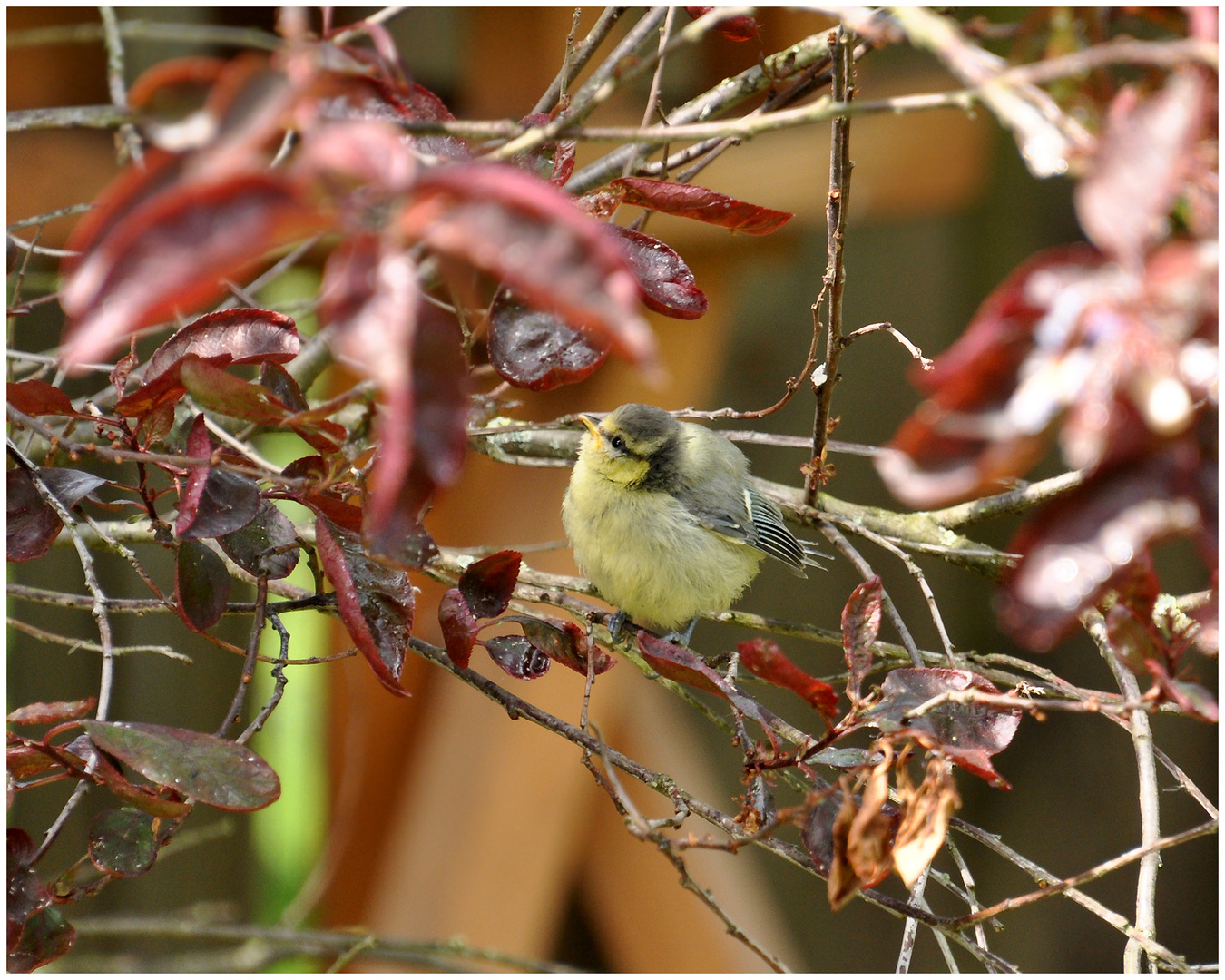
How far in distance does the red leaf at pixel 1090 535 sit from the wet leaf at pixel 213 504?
58cm

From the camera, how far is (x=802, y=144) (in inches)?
74.0

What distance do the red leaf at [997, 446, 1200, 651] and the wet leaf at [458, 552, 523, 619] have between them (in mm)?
590

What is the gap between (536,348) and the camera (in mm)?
875

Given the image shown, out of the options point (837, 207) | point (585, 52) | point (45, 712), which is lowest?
point (45, 712)

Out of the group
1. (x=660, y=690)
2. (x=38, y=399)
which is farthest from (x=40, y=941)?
(x=660, y=690)

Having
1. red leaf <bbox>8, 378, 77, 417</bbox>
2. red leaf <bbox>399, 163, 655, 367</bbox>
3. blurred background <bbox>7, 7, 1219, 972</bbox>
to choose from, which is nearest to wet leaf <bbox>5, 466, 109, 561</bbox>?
red leaf <bbox>8, 378, 77, 417</bbox>

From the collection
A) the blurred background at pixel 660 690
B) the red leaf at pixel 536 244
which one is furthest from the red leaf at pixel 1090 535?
the blurred background at pixel 660 690

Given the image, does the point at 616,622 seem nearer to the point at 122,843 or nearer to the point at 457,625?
the point at 457,625

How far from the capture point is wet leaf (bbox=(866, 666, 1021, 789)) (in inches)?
31.3

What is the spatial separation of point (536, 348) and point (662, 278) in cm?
15

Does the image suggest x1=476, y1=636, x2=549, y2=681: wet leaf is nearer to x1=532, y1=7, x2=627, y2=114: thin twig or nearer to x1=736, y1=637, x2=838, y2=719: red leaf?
x1=736, y1=637, x2=838, y2=719: red leaf

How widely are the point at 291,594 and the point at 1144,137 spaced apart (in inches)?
36.8

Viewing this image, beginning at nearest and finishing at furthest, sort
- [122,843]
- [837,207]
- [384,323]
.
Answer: [384,323] < [122,843] < [837,207]

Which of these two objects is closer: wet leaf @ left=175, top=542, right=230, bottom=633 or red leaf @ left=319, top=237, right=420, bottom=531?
red leaf @ left=319, top=237, right=420, bottom=531
